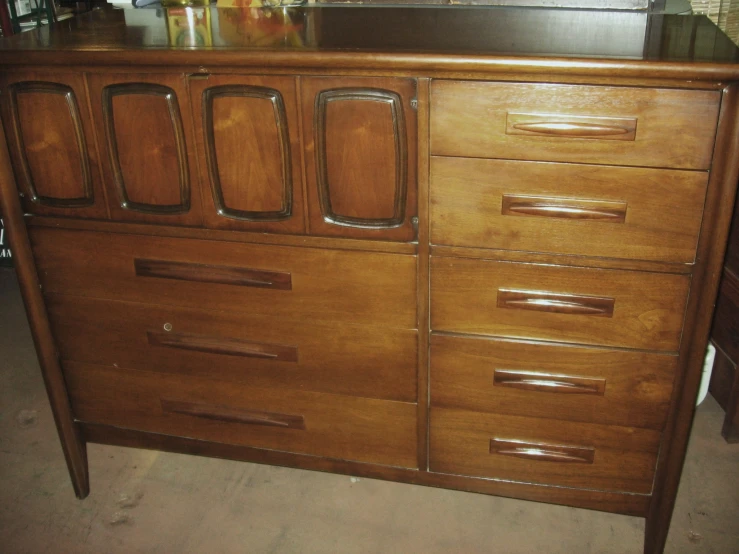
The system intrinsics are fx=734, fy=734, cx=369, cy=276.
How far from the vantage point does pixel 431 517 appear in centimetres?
171

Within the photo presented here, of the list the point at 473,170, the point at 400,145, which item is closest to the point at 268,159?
the point at 400,145

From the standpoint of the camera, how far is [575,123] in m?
1.19

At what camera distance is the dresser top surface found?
1153 millimetres

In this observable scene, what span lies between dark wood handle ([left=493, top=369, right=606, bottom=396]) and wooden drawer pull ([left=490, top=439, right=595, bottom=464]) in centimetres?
13

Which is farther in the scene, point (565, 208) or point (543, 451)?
point (543, 451)

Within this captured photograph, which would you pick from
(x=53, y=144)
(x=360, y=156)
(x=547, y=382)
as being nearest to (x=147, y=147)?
(x=53, y=144)

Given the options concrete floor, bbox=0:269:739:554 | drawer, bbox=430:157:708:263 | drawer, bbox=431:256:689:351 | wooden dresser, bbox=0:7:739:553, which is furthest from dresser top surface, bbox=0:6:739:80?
Result: concrete floor, bbox=0:269:739:554

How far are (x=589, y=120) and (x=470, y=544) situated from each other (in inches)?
38.0

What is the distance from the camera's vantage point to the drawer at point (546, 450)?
144 centimetres

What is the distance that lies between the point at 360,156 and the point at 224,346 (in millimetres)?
520

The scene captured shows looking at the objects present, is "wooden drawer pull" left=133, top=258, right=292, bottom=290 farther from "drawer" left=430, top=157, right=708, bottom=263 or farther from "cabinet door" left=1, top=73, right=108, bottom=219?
"drawer" left=430, top=157, right=708, bottom=263

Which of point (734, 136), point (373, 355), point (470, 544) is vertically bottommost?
point (470, 544)

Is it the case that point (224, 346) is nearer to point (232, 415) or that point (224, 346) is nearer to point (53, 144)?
point (232, 415)

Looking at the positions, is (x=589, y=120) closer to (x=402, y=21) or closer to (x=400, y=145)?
(x=400, y=145)
